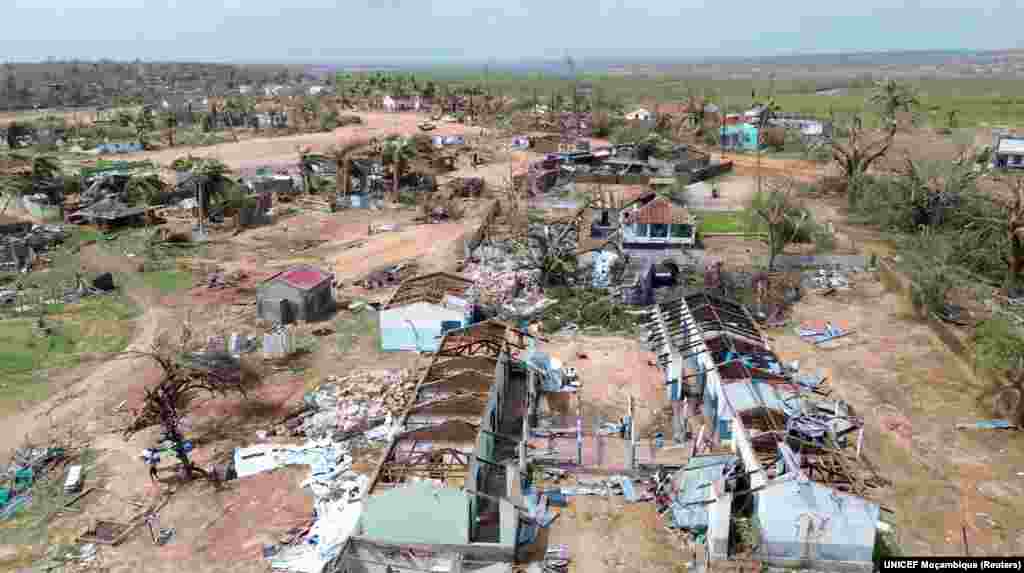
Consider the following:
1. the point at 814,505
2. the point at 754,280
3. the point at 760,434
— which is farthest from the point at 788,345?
the point at 814,505

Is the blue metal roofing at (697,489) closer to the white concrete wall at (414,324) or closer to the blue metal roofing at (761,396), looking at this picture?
the blue metal roofing at (761,396)

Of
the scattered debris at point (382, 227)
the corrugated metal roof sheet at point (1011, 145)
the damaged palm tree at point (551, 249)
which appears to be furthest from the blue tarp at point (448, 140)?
the corrugated metal roof sheet at point (1011, 145)

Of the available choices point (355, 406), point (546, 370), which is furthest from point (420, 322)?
point (546, 370)

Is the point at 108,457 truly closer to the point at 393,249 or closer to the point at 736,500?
the point at 736,500

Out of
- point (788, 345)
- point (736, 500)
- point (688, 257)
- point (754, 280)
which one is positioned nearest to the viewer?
point (736, 500)

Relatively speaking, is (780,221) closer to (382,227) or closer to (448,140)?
(382,227)

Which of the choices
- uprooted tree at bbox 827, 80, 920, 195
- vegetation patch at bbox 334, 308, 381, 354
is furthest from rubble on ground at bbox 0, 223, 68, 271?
uprooted tree at bbox 827, 80, 920, 195
